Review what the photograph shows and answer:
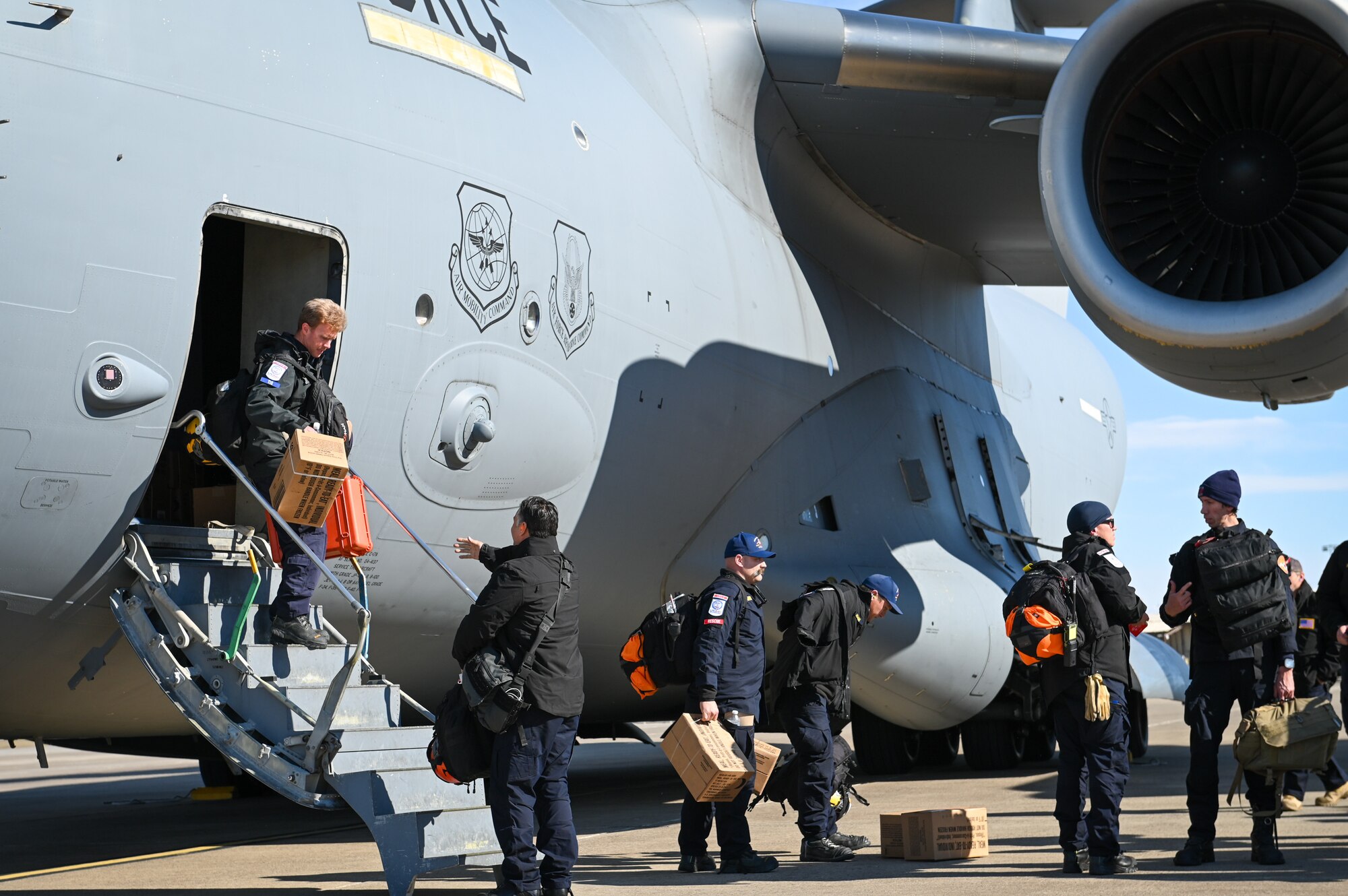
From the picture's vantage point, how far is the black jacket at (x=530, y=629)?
5078 millimetres

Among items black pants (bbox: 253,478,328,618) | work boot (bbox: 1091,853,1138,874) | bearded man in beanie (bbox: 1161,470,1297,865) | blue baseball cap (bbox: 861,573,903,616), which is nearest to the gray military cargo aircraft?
black pants (bbox: 253,478,328,618)

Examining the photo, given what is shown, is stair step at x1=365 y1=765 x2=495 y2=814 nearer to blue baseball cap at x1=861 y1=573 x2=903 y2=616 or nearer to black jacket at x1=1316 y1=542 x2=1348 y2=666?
blue baseball cap at x1=861 y1=573 x2=903 y2=616

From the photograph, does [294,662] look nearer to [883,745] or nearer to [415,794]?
[415,794]

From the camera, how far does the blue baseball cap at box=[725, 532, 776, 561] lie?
643 centimetres

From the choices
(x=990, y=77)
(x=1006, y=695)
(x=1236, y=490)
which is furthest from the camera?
(x=1006, y=695)

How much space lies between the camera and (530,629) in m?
5.12

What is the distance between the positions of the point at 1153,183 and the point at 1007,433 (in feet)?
16.8

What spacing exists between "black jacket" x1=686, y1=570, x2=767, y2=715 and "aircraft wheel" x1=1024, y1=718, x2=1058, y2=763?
250 inches

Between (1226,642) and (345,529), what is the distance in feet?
12.3

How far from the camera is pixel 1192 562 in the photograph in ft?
20.9

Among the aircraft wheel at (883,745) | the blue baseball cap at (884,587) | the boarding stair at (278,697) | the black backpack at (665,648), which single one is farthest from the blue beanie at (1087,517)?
the aircraft wheel at (883,745)

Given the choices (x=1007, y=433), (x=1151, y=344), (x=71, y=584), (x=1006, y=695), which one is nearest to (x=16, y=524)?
(x=71, y=584)

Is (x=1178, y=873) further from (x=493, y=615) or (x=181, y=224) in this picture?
(x=181, y=224)

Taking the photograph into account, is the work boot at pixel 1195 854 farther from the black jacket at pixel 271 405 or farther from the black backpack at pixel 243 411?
the black jacket at pixel 271 405
